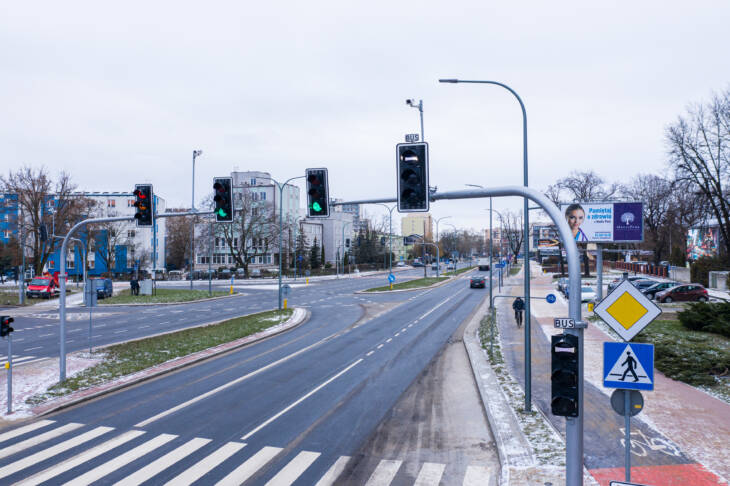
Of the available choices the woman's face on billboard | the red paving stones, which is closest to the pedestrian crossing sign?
the red paving stones

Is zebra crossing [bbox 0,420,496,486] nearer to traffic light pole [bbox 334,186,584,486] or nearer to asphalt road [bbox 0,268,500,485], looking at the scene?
asphalt road [bbox 0,268,500,485]

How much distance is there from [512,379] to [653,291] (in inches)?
1160

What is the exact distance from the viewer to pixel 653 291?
38.0 m

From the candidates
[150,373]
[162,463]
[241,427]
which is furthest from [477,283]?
[162,463]

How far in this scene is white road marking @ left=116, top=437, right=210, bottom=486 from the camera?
27.1 ft

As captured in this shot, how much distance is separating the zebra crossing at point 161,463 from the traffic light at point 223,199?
197 inches

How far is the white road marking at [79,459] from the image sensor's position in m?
8.31

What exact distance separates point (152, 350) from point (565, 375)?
56.7ft

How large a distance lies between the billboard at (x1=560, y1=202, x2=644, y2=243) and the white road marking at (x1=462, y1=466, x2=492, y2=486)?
27.6 metres

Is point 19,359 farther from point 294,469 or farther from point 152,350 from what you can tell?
point 294,469

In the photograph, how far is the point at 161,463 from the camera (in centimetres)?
898

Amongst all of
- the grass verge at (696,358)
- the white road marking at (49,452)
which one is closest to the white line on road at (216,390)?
the white road marking at (49,452)

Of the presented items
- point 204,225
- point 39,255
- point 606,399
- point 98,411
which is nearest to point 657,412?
point 606,399

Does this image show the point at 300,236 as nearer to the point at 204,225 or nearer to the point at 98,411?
the point at 204,225
